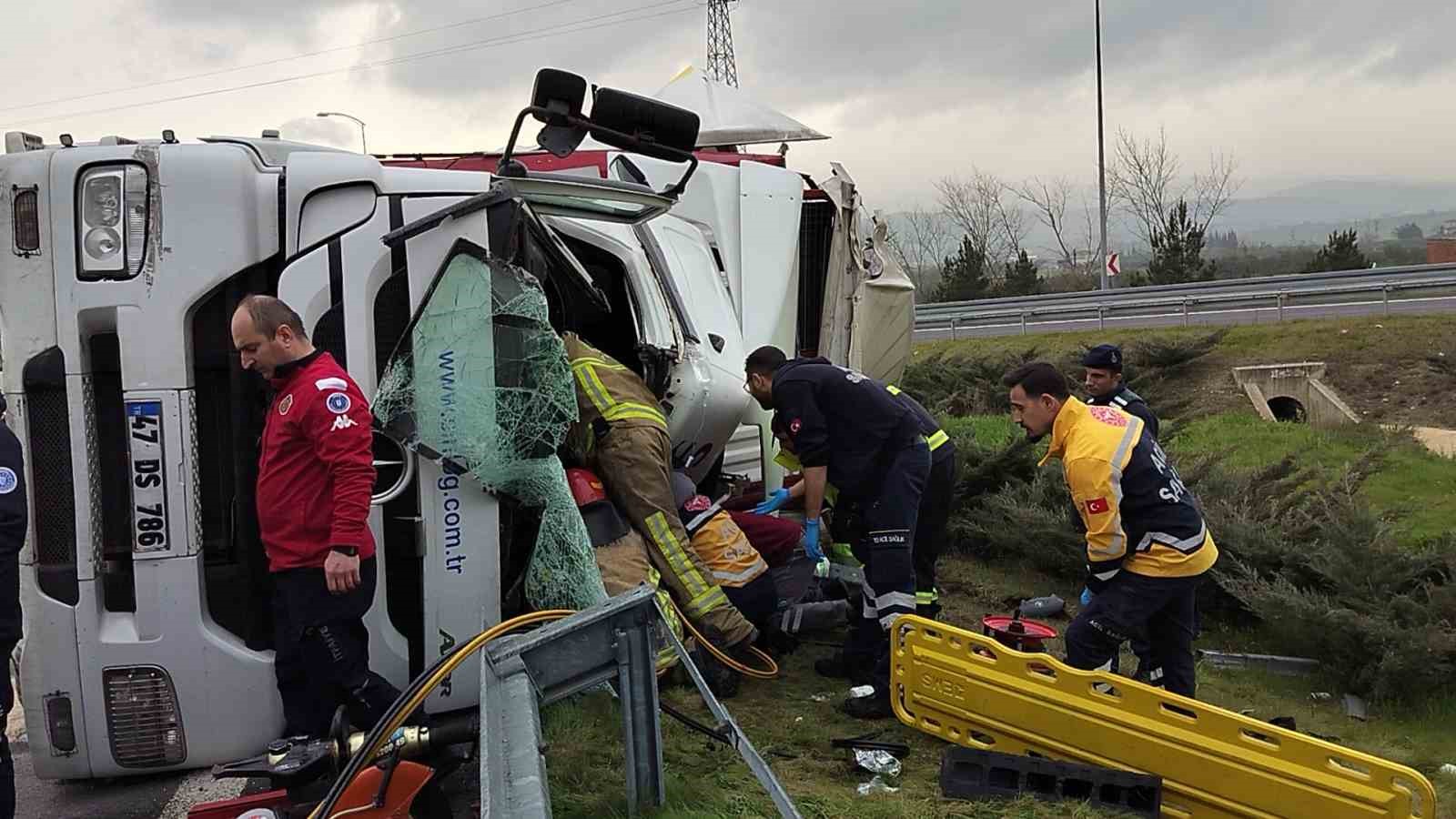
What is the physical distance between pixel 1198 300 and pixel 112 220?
56.3 feet

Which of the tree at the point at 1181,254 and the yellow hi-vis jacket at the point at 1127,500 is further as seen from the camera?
the tree at the point at 1181,254

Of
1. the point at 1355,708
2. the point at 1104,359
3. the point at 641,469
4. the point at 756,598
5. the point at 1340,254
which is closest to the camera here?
the point at 641,469

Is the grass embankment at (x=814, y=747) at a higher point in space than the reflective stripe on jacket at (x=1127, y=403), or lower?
lower

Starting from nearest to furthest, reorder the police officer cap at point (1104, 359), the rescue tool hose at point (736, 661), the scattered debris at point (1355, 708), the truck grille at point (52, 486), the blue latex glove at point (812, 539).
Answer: the truck grille at point (52, 486), the rescue tool hose at point (736, 661), the scattered debris at point (1355, 708), the blue latex glove at point (812, 539), the police officer cap at point (1104, 359)

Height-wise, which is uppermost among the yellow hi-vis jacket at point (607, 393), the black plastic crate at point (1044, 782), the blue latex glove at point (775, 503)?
the yellow hi-vis jacket at point (607, 393)

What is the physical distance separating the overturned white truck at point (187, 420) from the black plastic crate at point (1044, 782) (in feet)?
5.09

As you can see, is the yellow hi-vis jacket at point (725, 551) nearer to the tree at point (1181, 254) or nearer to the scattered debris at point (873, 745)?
the scattered debris at point (873, 745)

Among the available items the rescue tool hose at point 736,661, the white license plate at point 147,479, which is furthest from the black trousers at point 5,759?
the rescue tool hose at point 736,661

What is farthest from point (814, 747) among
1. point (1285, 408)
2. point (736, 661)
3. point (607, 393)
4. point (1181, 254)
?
point (1181, 254)

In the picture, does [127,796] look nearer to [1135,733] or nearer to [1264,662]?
[1135,733]

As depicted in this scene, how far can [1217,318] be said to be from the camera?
17547 mm

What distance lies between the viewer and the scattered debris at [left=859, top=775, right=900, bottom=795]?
3537 millimetres

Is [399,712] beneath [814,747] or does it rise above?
above

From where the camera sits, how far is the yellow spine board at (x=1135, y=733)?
3016mm
